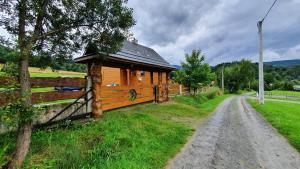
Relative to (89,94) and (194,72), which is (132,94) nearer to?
(89,94)

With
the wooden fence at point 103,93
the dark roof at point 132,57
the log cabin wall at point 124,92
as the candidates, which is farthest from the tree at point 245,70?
the wooden fence at point 103,93

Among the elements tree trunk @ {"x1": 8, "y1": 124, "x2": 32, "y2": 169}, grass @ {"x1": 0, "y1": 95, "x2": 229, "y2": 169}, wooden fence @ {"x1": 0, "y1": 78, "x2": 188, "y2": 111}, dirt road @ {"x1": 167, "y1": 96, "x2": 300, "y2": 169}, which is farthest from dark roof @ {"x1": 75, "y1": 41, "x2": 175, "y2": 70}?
dirt road @ {"x1": 167, "y1": 96, "x2": 300, "y2": 169}

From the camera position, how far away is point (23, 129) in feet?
11.8

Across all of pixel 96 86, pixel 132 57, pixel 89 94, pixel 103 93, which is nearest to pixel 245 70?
pixel 132 57

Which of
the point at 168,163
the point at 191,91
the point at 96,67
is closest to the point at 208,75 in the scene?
the point at 191,91

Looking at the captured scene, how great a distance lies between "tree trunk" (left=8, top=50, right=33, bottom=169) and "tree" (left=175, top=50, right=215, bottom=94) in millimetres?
17175

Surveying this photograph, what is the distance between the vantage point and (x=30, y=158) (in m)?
3.67

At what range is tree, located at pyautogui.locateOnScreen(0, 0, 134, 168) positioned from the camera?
3.62m

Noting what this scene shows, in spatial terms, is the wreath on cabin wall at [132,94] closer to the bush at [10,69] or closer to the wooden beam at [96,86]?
the wooden beam at [96,86]

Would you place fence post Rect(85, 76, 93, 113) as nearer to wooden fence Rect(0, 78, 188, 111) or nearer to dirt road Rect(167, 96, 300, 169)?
wooden fence Rect(0, 78, 188, 111)

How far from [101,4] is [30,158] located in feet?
12.2

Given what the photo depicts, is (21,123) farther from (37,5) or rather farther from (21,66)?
(37,5)

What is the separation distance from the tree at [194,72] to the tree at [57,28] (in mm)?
14890

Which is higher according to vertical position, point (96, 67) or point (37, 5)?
point (37, 5)
